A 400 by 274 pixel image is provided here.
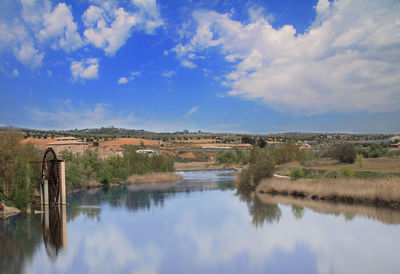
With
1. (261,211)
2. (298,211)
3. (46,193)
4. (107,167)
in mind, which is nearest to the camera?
(298,211)

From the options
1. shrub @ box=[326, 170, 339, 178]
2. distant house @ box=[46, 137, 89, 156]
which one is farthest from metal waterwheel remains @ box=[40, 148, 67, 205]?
distant house @ box=[46, 137, 89, 156]

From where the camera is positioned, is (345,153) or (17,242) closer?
(17,242)

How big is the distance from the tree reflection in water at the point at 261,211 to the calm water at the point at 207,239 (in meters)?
0.06

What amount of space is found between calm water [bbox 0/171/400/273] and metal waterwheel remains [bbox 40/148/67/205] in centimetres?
154

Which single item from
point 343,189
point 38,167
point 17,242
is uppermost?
point 38,167

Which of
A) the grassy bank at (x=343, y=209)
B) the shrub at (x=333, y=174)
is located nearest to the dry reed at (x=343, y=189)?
the grassy bank at (x=343, y=209)

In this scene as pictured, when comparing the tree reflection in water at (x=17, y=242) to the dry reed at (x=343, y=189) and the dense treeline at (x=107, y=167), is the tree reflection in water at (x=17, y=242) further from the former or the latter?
the dry reed at (x=343, y=189)

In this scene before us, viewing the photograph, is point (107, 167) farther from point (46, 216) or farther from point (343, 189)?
point (343, 189)

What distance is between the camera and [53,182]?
90.7ft

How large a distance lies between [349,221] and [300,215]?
10.2ft

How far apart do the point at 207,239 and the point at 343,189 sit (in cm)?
1258

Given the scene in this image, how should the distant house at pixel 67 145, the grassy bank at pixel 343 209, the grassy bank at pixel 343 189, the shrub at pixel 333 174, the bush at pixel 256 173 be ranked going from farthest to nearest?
the distant house at pixel 67 145 → the bush at pixel 256 173 → the shrub at pixel 333 174 → the grassy bank at pixel 343 189 → the grassy bank at pixel 343 209

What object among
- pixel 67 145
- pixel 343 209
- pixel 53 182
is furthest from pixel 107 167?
pixel 343 209

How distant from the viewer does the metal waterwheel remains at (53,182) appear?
Answer: 27188 mm
